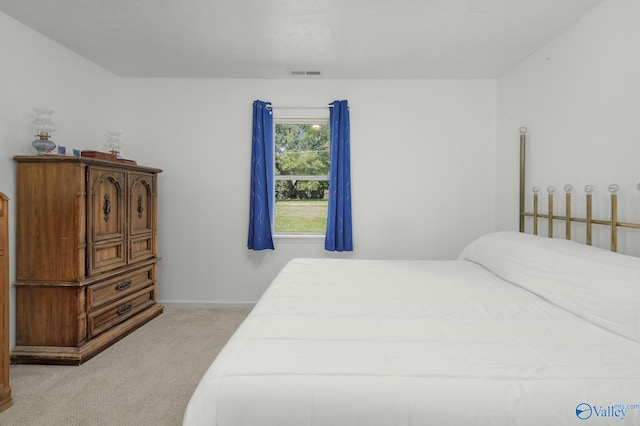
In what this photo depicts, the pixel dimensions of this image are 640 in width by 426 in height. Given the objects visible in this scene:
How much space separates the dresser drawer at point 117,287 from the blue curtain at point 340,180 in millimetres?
1798


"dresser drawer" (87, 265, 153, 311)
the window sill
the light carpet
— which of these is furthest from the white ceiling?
the light carpet

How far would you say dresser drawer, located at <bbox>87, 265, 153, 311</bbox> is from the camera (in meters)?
2.64

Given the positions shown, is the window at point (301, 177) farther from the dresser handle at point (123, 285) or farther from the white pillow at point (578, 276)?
the white pillow at point (578, 276)

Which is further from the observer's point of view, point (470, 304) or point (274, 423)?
point (470, 304)

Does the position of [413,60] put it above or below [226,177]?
above

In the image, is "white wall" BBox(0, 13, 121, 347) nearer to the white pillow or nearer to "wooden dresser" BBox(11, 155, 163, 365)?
"wooden dresser" BBox(11, 155, 163, 365)

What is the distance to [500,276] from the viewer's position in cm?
222

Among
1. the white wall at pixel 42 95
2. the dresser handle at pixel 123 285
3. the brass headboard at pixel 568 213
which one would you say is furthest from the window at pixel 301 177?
the brass headboard at pixel 568 213

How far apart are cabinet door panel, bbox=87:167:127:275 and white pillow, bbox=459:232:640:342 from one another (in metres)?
2.84

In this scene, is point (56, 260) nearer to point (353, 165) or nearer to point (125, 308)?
point (125, 308)

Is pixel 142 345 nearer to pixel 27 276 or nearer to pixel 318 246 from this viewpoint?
pixel 27 276

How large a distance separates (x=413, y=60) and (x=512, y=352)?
2.85 metres

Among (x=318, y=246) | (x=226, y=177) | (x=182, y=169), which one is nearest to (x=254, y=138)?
(x=226, y=177)

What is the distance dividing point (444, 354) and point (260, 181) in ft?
9.44
